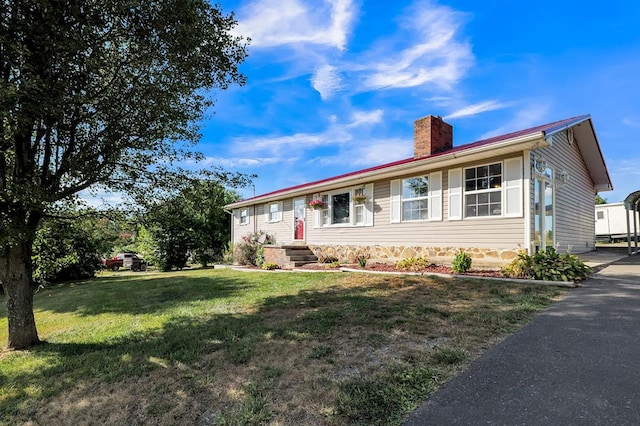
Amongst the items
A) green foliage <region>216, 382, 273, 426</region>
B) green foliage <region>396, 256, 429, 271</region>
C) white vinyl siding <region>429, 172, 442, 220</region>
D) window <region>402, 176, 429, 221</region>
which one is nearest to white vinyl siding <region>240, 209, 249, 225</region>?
window <region>402, 176, 429, 221</region>

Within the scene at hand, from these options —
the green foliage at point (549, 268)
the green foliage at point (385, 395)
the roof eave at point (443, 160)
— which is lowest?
the green foliage at point (385, 395)

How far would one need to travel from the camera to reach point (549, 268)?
6.73 meters

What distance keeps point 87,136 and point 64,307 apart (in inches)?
233

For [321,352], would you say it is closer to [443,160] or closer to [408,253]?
[443,160]

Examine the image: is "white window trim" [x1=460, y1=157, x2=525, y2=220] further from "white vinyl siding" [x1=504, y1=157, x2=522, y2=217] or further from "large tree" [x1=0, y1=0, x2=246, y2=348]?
"large tree" [x1=0, y1=0, x2=246, y2=348]

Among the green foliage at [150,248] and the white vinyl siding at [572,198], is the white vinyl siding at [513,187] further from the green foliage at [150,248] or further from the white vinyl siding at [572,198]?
the green foliage at [150,248]

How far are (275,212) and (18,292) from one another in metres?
12.2

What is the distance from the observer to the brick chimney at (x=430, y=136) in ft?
38.4

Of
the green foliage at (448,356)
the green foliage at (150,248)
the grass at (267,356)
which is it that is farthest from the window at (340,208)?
the green foliage at (150,248)

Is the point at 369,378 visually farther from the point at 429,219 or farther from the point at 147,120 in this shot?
the point at 429,219

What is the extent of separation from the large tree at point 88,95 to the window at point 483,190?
6.69 metres

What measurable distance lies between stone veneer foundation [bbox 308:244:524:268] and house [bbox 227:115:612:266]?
27 mm

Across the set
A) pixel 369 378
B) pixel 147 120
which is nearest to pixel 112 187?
pixel 147 120

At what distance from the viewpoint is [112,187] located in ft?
18.1
